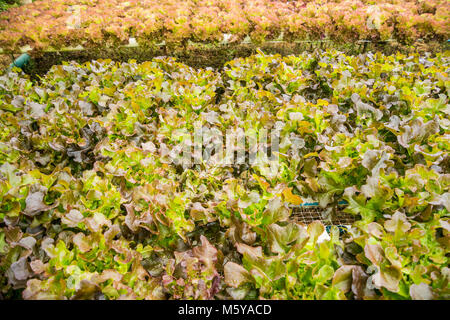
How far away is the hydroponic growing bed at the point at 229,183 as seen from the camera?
1.27 meters

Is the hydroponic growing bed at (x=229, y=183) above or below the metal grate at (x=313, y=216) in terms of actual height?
above

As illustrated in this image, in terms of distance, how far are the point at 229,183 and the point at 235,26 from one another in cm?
386

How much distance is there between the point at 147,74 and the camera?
303 centimetres

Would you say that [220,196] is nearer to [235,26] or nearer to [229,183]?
[229,183]

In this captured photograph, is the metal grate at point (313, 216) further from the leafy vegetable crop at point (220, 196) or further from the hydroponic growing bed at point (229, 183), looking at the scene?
the leafy vegetable crop at point (220, 196)

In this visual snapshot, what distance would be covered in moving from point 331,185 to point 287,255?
75cm

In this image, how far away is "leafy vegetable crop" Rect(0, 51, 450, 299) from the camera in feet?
4.12

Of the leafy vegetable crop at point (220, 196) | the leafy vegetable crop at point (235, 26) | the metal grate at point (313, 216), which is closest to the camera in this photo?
the leafy vegetable crop at point (220, 196)

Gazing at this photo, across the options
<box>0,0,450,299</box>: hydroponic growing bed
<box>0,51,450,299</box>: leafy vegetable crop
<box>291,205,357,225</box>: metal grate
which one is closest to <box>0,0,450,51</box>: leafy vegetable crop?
<box>0,0,450,299</box>: hydroponic growing bed

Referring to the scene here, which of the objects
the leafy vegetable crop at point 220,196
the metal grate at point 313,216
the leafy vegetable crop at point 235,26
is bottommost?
the metal grate at point 313,216

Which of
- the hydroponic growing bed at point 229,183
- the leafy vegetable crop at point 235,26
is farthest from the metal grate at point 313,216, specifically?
the leafy vegetable crop at point 235,26

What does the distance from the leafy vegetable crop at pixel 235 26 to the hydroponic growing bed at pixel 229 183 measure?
165 centimetres
